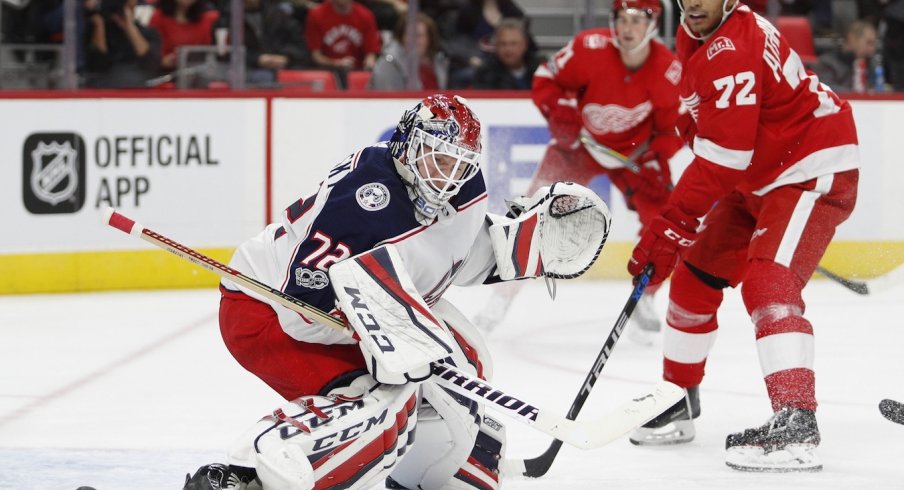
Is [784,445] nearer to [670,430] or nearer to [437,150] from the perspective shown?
[670,430]

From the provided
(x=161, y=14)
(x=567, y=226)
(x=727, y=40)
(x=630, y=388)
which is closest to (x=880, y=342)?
(x=630, y=388)

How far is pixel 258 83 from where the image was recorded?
608cm

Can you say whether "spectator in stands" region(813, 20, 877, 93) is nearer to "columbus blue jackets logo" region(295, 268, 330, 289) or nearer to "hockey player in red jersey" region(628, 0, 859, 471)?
"hockey player in red jersey" region(628, 0, 859, 471)

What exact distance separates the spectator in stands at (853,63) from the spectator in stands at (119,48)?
115 inches

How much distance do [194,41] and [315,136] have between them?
72 centimetres

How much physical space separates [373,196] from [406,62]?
3753 mm

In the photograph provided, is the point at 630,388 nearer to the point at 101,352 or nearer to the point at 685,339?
the point at 685,339

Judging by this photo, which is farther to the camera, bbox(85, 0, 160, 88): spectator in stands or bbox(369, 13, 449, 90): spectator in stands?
bbox(369, 13, 449, 90): spectator in stands

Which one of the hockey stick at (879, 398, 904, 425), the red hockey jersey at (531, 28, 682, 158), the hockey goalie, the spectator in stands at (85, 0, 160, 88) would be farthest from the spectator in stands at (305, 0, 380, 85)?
the hockey goalie

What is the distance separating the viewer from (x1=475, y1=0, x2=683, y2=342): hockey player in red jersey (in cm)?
482

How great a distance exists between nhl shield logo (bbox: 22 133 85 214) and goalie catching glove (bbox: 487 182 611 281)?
325 centimetres

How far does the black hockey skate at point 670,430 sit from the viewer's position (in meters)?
3.37

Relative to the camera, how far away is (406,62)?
20.1ft

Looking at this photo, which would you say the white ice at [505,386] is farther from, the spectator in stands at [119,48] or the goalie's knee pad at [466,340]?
the spectator in stands at [119,48]
